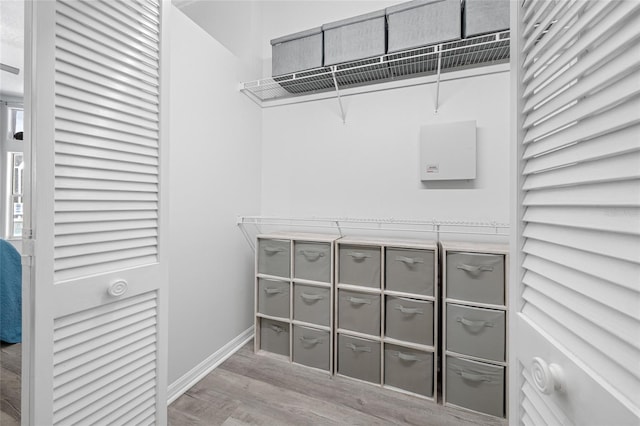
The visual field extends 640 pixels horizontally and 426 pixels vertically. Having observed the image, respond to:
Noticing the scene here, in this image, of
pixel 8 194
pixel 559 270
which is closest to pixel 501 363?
pixel 559 270

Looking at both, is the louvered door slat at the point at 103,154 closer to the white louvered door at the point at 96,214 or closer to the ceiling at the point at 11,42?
the white louvered door at the point at 96,214

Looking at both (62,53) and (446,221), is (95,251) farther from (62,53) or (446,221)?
(446,221)

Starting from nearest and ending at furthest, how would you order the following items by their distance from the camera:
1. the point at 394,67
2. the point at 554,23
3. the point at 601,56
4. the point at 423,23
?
the point at 601,56
the point at 554,23
the point at 423,23
the point at 394,67

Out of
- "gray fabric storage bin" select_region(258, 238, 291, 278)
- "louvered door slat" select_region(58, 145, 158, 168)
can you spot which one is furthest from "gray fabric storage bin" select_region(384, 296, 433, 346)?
"louvered door slat" select_region(58, 145, 158, 168)

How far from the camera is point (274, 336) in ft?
6.91

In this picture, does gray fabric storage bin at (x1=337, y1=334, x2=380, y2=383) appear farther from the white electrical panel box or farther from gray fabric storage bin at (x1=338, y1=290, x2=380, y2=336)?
the white electrical panel box

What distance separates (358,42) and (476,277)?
1628 millimetres

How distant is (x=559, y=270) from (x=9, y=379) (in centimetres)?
267

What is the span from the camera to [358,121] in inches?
86.4

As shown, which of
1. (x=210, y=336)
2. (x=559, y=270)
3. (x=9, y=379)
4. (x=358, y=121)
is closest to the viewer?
(x=559, y=270)

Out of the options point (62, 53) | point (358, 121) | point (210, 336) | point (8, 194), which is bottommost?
point (210, 336)

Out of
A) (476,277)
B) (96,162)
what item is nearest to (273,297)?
(476,277)

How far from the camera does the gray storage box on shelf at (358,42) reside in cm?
182

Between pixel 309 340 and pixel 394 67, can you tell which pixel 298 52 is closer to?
pixel 394 67
